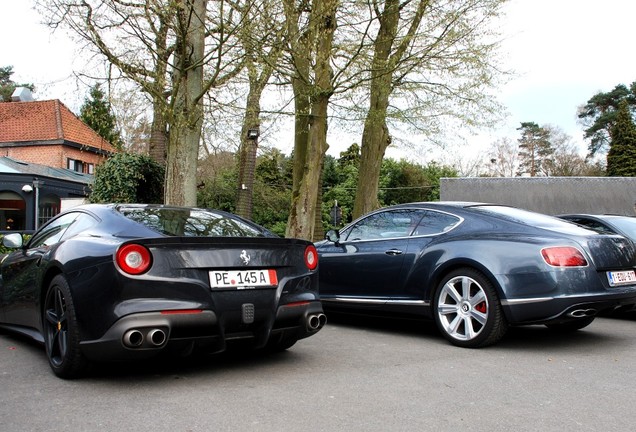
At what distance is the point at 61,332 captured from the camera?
15.2 feet

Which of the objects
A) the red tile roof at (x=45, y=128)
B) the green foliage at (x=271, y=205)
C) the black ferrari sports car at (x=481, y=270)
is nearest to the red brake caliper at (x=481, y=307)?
the black ferrari sports car at (x=481, y=270)

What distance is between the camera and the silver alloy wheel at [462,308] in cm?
589

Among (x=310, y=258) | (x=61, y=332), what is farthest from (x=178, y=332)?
(x=310, y=258)

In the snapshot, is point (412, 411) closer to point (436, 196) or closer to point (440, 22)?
point (440, 22)

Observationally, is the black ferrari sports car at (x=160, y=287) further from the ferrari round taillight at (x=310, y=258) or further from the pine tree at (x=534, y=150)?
the pine tree at (x=534, y=150)

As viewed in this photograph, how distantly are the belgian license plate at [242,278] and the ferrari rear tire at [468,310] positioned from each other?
7.00 ft

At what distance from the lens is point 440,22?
14633mm

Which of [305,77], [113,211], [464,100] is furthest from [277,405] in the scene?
[464,100]

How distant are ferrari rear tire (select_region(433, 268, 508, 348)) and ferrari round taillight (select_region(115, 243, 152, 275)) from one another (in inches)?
122

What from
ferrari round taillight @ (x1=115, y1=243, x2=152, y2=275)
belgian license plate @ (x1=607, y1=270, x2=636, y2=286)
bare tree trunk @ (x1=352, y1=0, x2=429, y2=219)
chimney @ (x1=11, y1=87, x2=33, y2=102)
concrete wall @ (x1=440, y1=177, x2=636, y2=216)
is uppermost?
chimney @ (x1=11, y1=87, x2=33, y2=102)

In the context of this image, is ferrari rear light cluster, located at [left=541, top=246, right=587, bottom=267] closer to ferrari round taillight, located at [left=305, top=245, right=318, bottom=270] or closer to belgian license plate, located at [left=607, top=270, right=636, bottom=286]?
belgian license plate, located at [left=607, top=270, right=636, bottom=286]

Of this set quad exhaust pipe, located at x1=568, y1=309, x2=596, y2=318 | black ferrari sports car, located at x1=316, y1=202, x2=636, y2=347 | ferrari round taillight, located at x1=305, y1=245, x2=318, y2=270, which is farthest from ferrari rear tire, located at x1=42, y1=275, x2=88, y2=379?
quad exhaust pipe, located at x1=568, y1=309, x2=596, y2=318

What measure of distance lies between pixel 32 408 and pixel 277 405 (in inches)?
58.3

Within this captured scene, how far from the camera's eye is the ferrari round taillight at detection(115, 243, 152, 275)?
4215 mm
